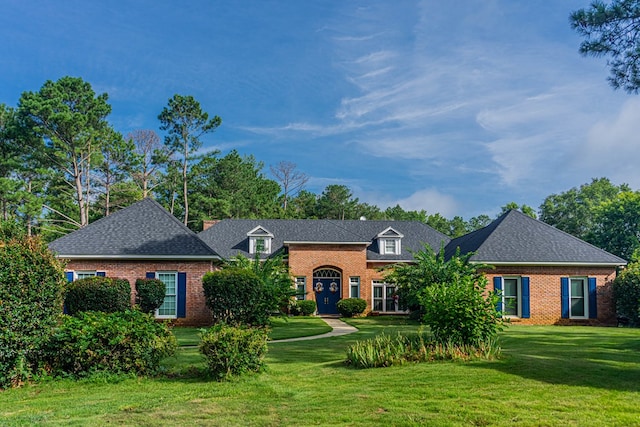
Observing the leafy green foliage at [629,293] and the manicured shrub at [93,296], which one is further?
the leafy green foliage at [629,293]

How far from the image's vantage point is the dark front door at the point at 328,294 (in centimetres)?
2766

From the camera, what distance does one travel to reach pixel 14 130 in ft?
103

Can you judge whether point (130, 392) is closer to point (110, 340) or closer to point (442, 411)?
point (110, 340)

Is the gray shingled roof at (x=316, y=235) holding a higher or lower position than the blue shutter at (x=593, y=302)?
higher

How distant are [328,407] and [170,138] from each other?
126 feet

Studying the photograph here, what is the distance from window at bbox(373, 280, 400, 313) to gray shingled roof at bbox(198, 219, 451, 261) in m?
1.51

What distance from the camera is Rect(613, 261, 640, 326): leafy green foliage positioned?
2075 cm

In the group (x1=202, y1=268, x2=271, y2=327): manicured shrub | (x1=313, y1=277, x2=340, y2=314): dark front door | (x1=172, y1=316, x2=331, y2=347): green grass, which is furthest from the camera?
(x1=313, y1=277, x2=340, y2=314): dark front door

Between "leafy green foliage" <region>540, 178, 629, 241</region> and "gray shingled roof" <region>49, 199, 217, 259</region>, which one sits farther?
"leafy green foliage" <region>540, 178, 629, 241</region>

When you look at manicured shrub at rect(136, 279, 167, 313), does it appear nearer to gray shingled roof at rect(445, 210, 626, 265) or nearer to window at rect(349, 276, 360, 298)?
window at rect(349, 276, 360, 298)

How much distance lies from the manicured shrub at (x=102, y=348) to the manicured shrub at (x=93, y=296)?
27.8 ft

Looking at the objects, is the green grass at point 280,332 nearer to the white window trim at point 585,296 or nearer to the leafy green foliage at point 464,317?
the leafy green foliage at point 464,317

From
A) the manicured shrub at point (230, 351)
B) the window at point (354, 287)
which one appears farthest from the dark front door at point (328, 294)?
the manicured shrub at point (230, 351)

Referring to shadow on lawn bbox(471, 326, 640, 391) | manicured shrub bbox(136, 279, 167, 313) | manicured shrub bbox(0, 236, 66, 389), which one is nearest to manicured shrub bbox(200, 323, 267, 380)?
manicured shrub bbox(0, 236, 66, 389)
